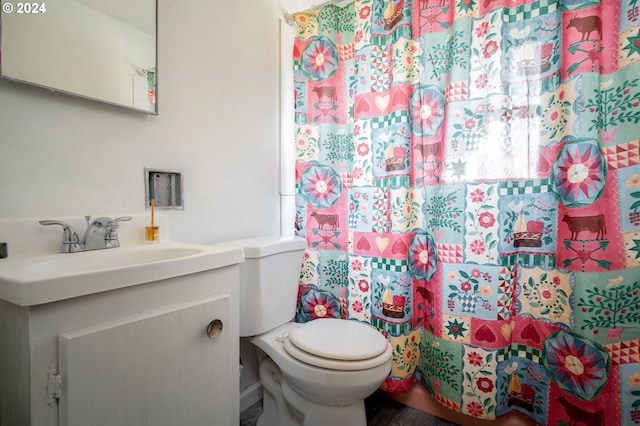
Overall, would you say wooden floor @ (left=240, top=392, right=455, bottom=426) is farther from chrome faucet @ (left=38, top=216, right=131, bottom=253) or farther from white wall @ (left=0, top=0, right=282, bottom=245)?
chrome faucet @ (left=38, top=216, right=131, bottom=253)

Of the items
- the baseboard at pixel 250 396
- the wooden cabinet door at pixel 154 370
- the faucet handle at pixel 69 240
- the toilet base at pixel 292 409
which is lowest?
the baseboard at pixel 250 396

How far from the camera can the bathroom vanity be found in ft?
1.75

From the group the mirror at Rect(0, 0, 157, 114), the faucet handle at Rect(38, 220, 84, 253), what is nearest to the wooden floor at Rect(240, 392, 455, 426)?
the faucet handle at Rect(38, 220, 84, 253)

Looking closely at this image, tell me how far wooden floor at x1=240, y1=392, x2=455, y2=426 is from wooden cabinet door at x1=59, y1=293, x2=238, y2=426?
0.57m

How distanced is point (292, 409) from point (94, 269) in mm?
925

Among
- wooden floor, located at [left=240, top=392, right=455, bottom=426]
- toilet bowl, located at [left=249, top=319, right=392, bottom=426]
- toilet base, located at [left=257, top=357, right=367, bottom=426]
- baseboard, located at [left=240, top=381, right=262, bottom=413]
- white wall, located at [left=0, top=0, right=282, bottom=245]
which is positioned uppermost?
white wall, located at [left=0, top=0, right=282, bottom=245]

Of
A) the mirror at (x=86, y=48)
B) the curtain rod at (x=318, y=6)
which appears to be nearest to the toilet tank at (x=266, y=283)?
the mirror at (x=86, y=48)

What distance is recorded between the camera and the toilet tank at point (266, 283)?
1.16 metres

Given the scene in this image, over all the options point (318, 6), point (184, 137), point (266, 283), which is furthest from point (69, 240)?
point (318, 6)

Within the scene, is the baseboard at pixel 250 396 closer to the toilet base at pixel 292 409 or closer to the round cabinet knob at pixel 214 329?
the toilet base at pixel 292 409

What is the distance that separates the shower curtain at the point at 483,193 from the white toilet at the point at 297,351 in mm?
234

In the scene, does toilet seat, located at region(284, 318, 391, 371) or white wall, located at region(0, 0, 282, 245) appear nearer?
white wall, located at region(0, 0, 282, 245)

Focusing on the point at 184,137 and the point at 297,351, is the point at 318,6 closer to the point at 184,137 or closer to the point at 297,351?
the point at 184,137

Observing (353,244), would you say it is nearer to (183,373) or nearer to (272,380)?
(272,380)
